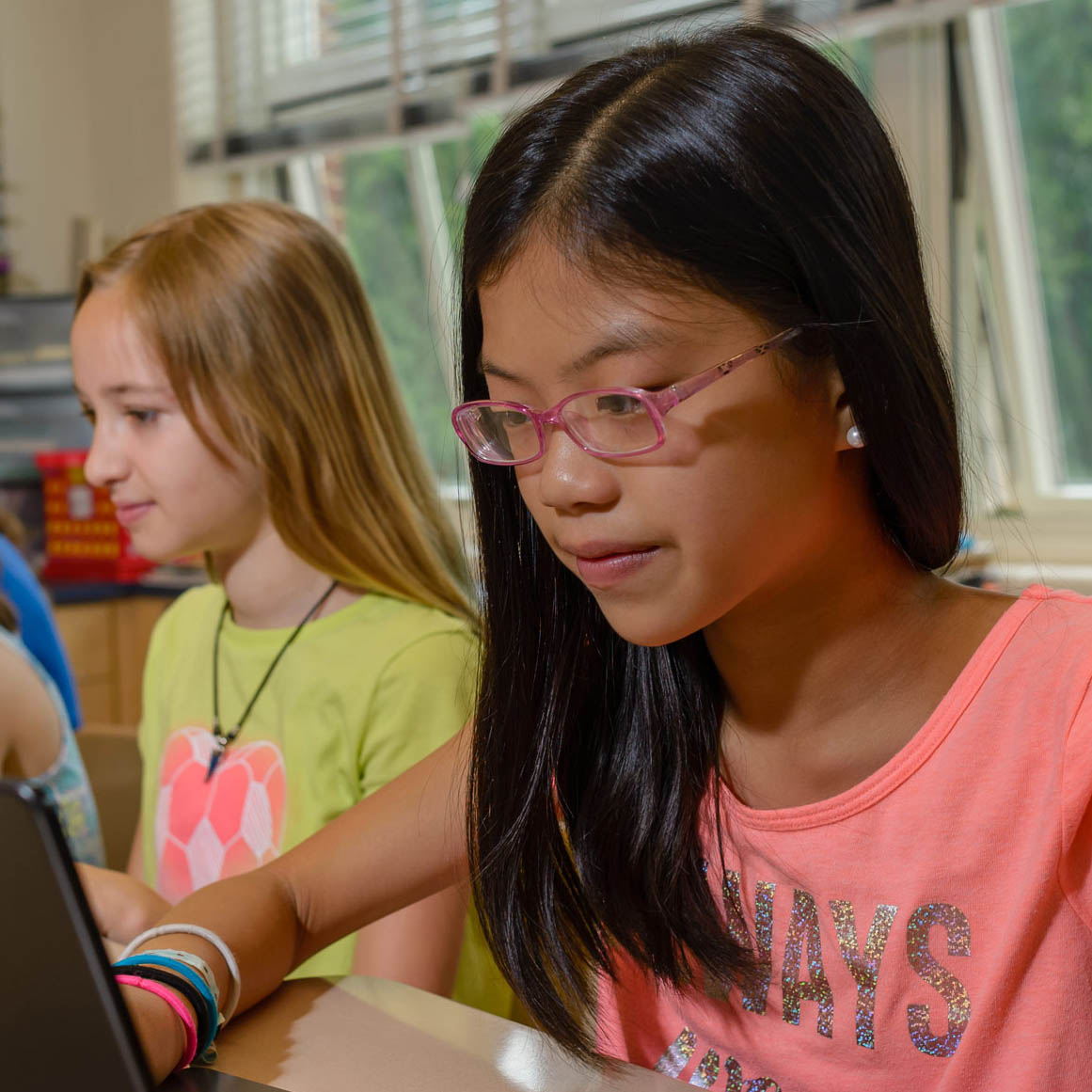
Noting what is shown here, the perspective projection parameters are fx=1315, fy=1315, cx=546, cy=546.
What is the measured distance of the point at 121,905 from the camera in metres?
1.12

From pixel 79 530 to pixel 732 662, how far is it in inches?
115

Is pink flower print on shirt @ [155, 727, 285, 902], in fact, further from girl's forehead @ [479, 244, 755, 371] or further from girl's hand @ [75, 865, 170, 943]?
girl's forehead @ [479, 244, 755, 371]

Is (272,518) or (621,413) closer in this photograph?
(621,413)

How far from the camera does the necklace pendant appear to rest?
4.48ft

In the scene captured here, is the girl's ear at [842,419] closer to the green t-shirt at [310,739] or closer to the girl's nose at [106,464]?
the green t-shirt at [310,739]

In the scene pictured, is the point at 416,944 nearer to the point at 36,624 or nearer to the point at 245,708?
the point at 245,708

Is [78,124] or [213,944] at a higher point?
[78,124]

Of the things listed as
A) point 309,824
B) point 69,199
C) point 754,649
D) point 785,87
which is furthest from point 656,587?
point 69,199

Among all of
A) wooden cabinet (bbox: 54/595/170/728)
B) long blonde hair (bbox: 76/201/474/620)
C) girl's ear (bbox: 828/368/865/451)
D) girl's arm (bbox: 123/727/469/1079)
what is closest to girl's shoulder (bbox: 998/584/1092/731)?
girl's ear (bbox: 828/368/865/451)

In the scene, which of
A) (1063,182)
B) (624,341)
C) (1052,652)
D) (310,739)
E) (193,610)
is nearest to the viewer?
(624,341)

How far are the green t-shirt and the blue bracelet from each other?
1.51 ft

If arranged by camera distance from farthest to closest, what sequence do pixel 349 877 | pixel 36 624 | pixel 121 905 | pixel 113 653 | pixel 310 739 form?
1. pixel 113 653
2. pixel 36 624
3. pixel 310 739
4. pixel 121 905
5. pixel 349 877

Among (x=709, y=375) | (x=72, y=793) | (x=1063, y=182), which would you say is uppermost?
(x=1063, y=182)

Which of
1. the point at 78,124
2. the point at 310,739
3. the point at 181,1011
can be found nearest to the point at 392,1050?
the point at 181,1011
